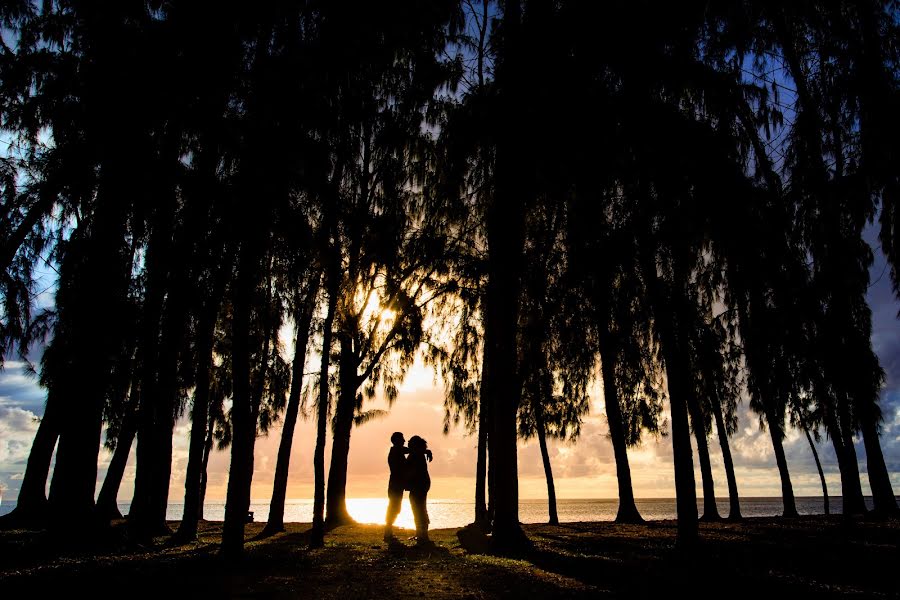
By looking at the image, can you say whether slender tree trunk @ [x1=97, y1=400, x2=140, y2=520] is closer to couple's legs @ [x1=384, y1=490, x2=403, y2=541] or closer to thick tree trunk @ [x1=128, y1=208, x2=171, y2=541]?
thick tree trunk @ [x1=128, y1=208, x2=171, y2=541]

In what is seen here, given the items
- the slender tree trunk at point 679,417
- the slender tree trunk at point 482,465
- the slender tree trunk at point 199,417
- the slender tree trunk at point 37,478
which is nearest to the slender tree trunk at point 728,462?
the slender tree trunk at point 482,465

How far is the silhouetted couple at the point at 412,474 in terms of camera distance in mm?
10656

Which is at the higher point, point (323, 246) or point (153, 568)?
point (323, 246)

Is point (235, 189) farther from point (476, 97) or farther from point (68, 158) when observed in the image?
point (476, 97)

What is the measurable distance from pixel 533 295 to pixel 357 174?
4.92m

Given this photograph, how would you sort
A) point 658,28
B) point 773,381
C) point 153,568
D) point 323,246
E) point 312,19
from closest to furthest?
point 153,568 → point 658,28 → point 312,19 → point 323,246 → point 773,381

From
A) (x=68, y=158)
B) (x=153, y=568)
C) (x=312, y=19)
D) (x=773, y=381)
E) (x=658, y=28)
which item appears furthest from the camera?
(x=773, y=381)

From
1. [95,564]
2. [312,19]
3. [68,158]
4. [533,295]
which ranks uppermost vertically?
[312,19]

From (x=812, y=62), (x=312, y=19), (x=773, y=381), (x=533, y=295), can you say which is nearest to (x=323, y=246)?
(x=312, y=19)

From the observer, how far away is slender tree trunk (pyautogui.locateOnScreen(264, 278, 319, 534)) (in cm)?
1314

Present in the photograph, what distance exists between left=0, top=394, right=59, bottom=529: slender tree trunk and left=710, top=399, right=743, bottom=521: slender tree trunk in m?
20.2

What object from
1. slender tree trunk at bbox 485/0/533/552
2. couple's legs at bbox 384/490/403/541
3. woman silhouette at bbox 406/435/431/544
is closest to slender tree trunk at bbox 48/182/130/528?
couple's legs at bbox 384/490/403/541

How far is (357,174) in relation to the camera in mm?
13617

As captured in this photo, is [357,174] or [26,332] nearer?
[26,332]
